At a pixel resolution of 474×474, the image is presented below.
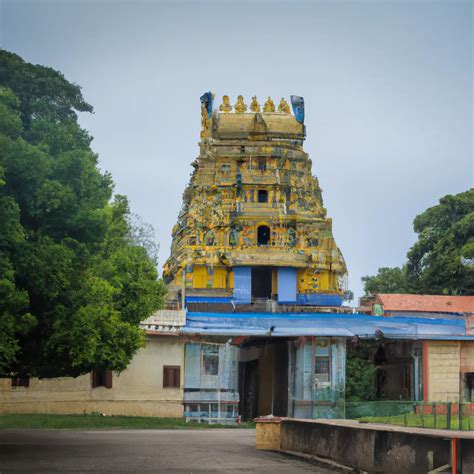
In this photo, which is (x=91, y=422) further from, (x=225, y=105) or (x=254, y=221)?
(x=225, y=105)

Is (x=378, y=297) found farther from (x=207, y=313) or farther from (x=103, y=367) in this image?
(x=103, y=367)

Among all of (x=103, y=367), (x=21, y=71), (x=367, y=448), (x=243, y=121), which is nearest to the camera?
(x=367, y=448)

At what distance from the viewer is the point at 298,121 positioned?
62.1 m

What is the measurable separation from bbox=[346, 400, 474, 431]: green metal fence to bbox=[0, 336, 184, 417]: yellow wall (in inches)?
815

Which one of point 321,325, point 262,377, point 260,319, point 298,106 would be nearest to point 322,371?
point 321,325

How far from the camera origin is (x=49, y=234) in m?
23.2

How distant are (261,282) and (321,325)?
45.4 feet

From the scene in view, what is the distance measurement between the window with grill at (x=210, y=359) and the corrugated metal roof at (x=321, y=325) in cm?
96

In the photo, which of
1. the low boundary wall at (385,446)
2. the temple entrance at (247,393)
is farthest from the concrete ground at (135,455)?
the temple entrance at (247,393)

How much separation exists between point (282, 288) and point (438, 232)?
12.1 m

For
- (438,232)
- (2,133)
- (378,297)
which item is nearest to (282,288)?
(378,297)

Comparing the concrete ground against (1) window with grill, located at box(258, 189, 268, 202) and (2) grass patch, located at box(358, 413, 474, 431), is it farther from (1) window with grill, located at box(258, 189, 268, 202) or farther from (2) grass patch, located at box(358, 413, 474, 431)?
(1) window with grill, located at box(258, 189, 268, 202)

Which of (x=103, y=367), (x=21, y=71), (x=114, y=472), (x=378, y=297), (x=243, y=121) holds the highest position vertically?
(x=243, y=121)

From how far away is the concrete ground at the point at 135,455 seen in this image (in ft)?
65.8
